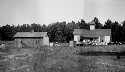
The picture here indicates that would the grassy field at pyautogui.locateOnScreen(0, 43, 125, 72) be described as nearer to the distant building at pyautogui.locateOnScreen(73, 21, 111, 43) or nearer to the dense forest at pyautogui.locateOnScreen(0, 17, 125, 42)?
the distant building at pyautogui.locateOnScreen(73, 21, 111, 43)

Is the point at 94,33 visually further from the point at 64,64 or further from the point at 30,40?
the point at 64,64

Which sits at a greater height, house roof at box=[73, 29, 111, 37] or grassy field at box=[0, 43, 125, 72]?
house roof at box=[73, 29, 111, 37]

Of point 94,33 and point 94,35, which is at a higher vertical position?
point 94,33

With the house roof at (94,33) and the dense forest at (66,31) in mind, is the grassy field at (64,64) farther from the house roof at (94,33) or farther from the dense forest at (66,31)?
the dense forest at (66,31)

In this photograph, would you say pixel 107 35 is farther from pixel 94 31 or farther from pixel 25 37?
pixel 25 37

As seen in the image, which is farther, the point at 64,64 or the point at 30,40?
the point at 30,40

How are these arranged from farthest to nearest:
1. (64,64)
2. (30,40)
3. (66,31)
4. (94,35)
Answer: (66,31) < (94,35) < (30,40) < (64,64)

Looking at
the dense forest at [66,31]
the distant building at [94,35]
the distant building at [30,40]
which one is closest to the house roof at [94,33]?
the distant building at [94,35]

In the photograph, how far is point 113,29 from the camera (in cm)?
7750

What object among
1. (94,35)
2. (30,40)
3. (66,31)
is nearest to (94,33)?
(94,35)

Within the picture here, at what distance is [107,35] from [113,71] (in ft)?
188

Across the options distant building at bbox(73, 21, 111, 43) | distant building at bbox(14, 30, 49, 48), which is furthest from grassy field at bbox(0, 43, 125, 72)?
distant building at bbox(73, 21, 111, 43)

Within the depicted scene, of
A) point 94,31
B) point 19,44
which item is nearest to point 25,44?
point 19,44

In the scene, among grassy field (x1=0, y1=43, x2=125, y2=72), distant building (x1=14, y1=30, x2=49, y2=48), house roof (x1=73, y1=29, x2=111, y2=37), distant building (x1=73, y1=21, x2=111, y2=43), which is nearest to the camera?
grassy field (x1=0, y1=43, x2=125, y2=72)
